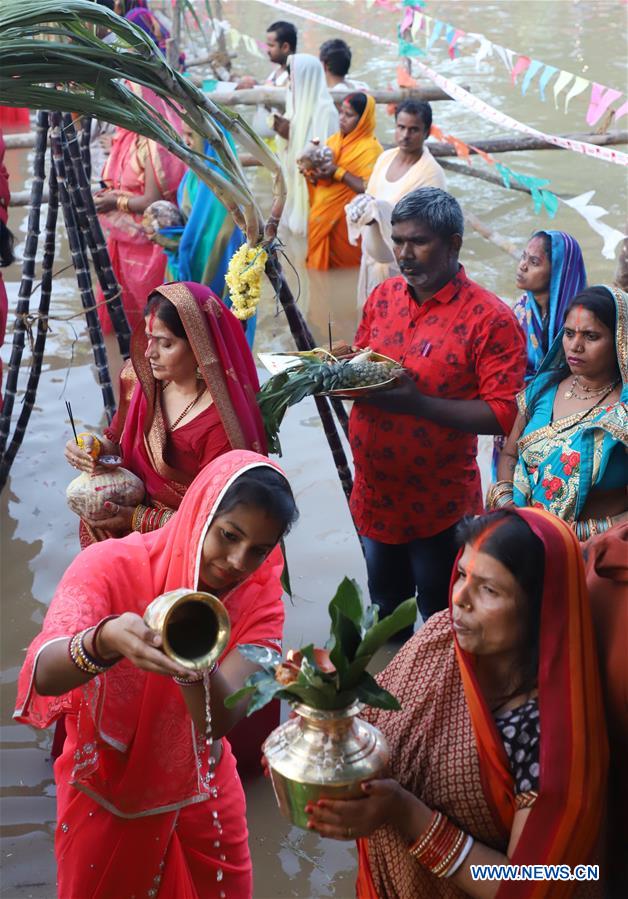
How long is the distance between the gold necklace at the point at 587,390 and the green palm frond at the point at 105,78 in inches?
45.2

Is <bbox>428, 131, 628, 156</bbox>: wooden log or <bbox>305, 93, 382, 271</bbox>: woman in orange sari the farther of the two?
<bbox>428, 131, 628, 156</bbox>: wooden log

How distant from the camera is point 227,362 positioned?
3279mm

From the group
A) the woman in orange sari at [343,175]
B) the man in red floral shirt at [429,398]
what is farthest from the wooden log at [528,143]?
the man in red floral shirt at [429,398]

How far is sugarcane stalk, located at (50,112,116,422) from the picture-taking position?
13.8 ft

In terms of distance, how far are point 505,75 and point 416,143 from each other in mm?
9198

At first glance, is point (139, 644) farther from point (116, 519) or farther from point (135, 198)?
point (135, 198)

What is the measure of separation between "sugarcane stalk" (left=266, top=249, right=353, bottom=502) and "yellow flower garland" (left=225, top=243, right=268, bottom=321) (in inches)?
3.0

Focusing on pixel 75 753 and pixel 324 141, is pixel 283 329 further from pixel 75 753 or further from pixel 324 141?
pixel 75 753

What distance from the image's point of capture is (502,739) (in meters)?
1.98

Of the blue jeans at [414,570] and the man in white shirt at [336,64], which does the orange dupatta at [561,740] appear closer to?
the blue jeans at [414,570]

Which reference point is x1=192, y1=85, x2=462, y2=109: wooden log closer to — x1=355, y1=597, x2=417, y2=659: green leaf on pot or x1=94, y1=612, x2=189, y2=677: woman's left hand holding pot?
x1=94, y1=612, x2=189, y2=677: woman's left hand holding pot

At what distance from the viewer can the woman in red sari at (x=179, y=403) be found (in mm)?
3256

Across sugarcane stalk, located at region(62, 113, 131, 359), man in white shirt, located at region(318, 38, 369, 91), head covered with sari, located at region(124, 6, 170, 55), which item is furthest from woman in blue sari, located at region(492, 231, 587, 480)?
man in white shirt, located at region(318, 38, 369, 91)

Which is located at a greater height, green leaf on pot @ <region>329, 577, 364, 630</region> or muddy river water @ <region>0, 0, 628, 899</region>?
green leaf on pot @ <region>329, 577, 364, 630</region>
